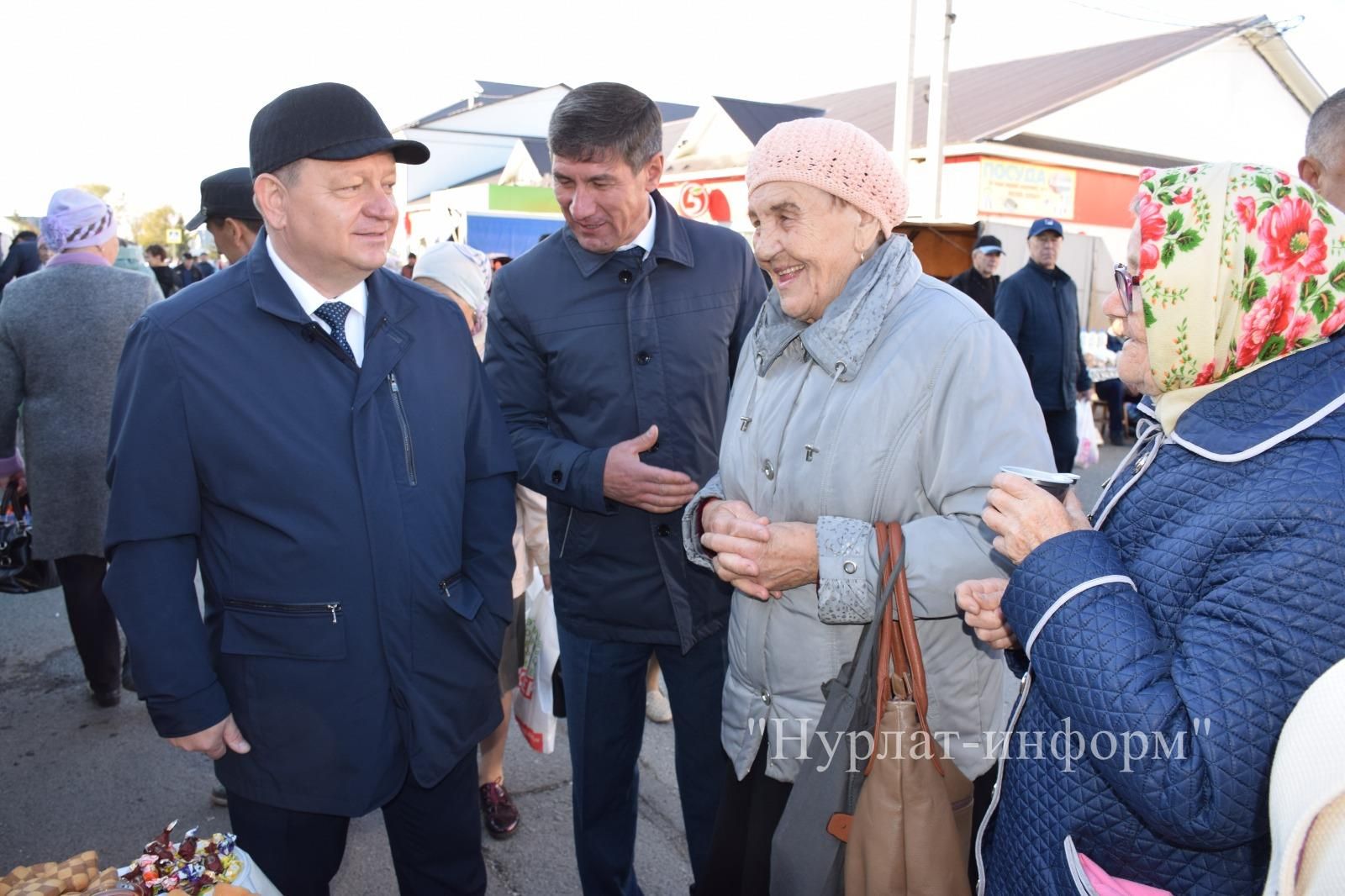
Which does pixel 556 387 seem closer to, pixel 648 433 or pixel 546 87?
pixel 648 433

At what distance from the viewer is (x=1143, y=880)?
1383mm

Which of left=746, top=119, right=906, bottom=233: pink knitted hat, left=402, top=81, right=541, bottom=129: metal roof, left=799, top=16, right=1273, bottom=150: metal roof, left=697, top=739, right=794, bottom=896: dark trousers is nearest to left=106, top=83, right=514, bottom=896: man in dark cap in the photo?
left=697, top=739, right=794, bottom=896: dark trousers

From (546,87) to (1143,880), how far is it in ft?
149

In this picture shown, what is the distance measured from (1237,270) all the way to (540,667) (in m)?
2.70

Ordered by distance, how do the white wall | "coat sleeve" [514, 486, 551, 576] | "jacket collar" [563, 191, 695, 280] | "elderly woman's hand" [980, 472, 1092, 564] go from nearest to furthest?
"elderly woman's hand" [980, 472, 1092, 564] < "jacket collar" [563, 191, 695, 280] < "coat sleeve" [514, 486, 551, 576] < the white wall

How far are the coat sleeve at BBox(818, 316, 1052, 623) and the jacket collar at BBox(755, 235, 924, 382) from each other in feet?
0.54

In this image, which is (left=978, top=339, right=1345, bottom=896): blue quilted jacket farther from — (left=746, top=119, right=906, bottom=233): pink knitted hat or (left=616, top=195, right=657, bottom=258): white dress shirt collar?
(left=616, top=195, right=657, bottom=258): white dress shirt collar

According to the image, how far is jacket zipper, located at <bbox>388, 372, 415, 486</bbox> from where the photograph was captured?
1.98 meters

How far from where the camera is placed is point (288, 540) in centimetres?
186

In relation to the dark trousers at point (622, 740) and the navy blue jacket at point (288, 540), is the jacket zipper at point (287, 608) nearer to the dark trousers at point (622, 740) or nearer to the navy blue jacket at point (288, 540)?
the navy blue jacket at point (288, 540)

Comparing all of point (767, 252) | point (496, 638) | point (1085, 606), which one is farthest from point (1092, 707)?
point (496, 638)

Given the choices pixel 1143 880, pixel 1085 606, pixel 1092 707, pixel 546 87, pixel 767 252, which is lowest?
pixel 1143 880

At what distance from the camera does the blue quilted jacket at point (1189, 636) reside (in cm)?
113

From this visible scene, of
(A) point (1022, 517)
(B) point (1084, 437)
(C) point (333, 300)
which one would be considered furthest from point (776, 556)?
(B) point (1084, 437)
